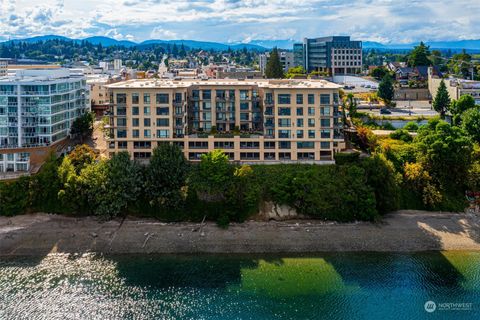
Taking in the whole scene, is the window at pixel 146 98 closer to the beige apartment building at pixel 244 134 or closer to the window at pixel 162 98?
the beige apartment building at pixel 244 134

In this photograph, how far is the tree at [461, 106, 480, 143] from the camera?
7056 cm

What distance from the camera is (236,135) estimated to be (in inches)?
2442

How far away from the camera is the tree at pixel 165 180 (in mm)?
55094

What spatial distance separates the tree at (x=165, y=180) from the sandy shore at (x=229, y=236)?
285 cm

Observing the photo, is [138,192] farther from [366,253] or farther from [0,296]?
[366,253]

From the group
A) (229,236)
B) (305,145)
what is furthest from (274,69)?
(229,236)

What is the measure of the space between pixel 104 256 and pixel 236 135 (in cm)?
2377

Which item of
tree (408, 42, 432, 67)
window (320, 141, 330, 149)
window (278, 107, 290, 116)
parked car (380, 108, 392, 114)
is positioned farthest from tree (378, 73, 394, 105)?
window (278, 107, 290, 116)

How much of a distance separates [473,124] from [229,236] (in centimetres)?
4506

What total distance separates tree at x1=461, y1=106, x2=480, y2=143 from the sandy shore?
20.8 metres

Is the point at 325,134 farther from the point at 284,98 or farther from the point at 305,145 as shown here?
the point at 284,98

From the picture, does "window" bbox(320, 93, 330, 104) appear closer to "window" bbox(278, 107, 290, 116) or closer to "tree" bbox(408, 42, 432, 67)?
"window" bbox(278, 107, 290, 116)

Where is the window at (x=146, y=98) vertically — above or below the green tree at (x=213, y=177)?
above

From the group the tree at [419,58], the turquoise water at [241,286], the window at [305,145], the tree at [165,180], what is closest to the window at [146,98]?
the tree at [165,180]
